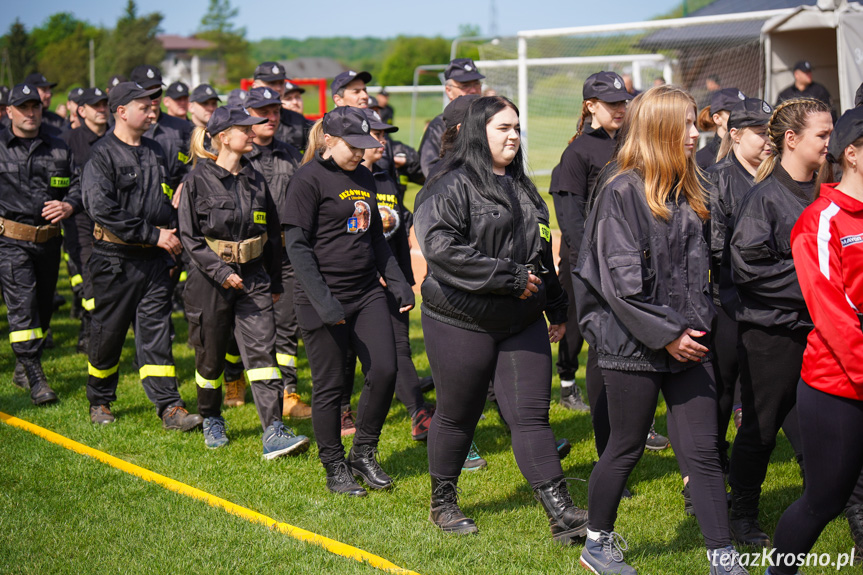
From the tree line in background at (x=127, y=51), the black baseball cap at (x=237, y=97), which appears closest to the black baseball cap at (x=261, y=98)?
→ the black baseball cap at (x=237, y=97)

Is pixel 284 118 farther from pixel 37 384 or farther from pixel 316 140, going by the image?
pixel 37 384

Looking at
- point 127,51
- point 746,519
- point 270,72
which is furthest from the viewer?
point 127,51

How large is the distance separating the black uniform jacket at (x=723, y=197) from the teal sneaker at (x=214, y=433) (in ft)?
11.1

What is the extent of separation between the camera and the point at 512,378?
4234mm

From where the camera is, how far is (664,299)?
3631 mm

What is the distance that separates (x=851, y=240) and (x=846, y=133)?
1.36 ft

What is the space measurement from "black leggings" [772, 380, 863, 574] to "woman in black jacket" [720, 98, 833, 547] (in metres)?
0.67

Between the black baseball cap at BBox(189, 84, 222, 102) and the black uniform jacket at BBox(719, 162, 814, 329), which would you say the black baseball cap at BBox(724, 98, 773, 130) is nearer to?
the black uniform jacket at BBox(719, 162, 814, 329)

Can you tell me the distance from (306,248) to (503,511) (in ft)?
6.03

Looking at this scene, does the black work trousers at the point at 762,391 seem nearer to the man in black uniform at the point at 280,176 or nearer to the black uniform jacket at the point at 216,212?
the black uniform jacket at the point at 216,212

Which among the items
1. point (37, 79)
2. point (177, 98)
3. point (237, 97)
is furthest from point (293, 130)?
point (37, 79)

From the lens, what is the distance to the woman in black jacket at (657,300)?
3.59m

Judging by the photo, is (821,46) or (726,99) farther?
(821,46)

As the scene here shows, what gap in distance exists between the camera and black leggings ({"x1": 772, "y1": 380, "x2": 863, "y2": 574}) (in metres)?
3.29
